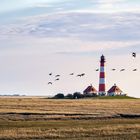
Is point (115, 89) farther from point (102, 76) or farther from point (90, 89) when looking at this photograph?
point (102, 76)

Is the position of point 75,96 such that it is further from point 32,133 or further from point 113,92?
point 32,133

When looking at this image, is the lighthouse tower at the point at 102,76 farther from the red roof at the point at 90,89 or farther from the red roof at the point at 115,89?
the red roof at the point at 90,89

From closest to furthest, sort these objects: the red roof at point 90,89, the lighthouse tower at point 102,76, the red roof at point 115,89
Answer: the lighthouse tower at point 102,76 < the red roof at point 115,89 < the red roof at point 90,89

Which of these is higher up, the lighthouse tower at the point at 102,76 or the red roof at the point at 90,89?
the lighthouse tower at the point at 102,76

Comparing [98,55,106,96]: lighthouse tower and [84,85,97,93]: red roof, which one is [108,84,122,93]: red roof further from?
[98,55,106,96]: lighthouse tower

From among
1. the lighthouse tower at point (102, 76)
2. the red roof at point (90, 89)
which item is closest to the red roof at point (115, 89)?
the red roof at point (90, 89)

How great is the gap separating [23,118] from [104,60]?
317 ft

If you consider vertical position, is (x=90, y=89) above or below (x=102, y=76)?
below

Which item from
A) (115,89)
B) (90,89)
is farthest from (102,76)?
(90,89)

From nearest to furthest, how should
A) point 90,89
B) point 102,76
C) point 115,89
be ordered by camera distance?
point 102,76 → point 115,89 → point 90,89

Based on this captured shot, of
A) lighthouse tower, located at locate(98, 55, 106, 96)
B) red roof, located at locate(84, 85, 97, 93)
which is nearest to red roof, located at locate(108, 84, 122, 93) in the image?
red roof, located at locate(84, 85, 97, 93)

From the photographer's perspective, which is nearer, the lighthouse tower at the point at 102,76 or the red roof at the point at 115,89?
the lighthouse tower at the point at 102,76

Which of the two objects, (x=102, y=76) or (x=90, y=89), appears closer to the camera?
(x=102, y=76)

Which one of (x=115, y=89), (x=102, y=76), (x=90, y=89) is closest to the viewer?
(x=102, y=76)
